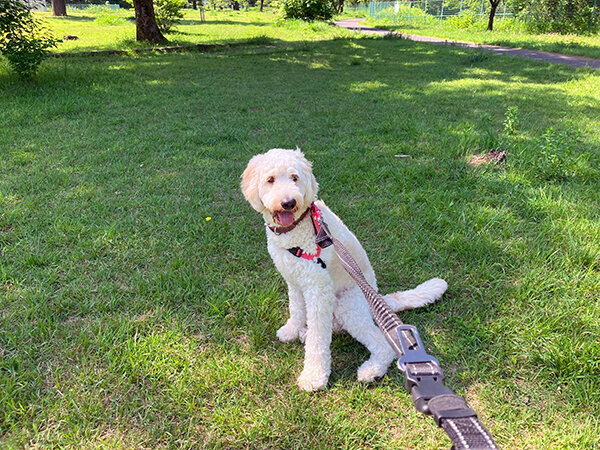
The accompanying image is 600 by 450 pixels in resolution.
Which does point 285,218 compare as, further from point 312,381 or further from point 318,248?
point 312,381

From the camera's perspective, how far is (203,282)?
2971 mm

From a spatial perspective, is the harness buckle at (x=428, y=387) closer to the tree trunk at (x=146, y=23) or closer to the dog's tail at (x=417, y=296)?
the dog's tail at (x=417, y=296)

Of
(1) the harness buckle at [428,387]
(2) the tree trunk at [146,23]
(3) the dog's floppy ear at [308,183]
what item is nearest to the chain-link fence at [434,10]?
(2) the tree trunk at [146,23]

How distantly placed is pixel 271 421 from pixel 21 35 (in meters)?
10.2

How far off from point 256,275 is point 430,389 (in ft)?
6.65

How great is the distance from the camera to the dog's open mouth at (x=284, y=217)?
2047 millimetres

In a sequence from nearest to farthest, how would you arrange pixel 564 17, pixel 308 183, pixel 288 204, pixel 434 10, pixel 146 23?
pixel 288 204
pixel 308 183
pixel 146 23
pixel 564 17
pixel 434 10

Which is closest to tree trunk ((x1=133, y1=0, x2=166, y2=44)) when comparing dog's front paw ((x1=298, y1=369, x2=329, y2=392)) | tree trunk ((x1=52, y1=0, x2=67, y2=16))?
dog's front paw ((x1=298, y1=369, x2=329, y2=392))

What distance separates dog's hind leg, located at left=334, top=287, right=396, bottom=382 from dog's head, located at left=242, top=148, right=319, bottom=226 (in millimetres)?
681

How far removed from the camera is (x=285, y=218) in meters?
2.05

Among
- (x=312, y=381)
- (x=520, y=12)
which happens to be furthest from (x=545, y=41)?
(x=312, y=381)

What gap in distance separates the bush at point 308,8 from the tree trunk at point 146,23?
32.0ft

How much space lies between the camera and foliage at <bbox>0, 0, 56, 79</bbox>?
7.71 m

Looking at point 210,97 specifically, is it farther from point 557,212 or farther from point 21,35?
point 557,212
